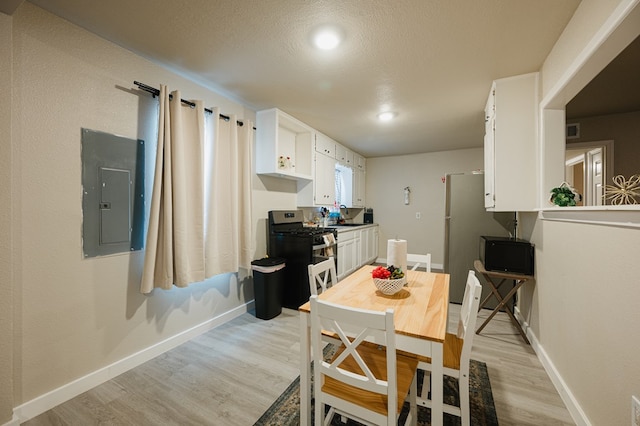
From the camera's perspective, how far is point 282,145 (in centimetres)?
369

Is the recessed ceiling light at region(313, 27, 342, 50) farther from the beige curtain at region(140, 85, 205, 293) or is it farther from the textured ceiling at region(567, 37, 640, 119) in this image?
the textured ceiling at region(567, 37, 640, 119)

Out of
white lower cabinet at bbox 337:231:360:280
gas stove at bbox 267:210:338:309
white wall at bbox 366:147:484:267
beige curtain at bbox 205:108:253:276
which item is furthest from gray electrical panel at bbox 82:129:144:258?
white wall at bbox 366:147:484:267

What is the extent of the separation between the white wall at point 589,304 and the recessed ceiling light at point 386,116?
1537 mm

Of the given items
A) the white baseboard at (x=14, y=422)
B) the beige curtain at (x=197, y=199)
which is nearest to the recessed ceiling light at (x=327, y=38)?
the beige curtain at (x=197, y=199)

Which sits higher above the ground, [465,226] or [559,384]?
[465,226]

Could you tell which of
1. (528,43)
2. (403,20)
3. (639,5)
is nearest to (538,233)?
(528,43)

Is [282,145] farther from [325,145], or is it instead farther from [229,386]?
[229,386]

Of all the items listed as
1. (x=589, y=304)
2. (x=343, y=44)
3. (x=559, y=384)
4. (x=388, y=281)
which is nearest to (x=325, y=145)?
(x=343, y=44)

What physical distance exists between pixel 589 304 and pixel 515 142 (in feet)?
4.87

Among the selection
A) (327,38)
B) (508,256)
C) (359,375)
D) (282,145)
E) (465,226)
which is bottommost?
(359,375)

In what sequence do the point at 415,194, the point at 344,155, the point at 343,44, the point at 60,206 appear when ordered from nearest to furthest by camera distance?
the point at 60,206 → the point at 343,44 → the point at 344,155 → the point at 415,194

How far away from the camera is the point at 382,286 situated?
1.60 m

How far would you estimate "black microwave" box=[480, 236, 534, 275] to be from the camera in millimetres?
2482

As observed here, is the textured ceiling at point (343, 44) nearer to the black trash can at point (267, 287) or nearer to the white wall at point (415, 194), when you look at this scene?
the black trash can at point (267, 287)
